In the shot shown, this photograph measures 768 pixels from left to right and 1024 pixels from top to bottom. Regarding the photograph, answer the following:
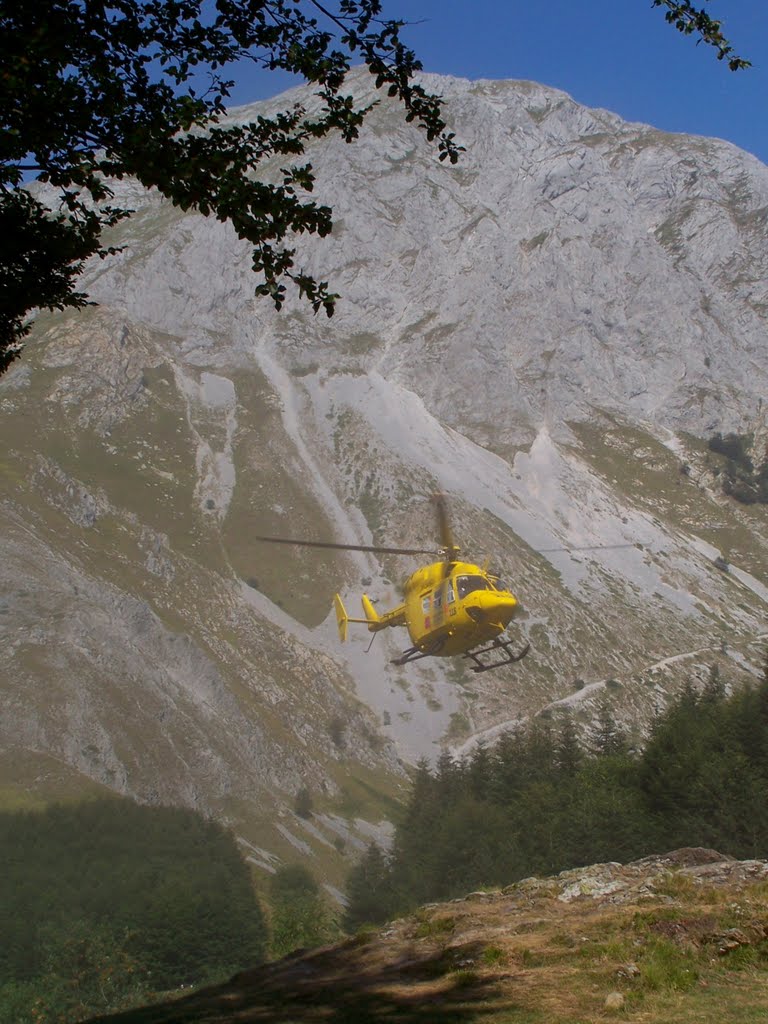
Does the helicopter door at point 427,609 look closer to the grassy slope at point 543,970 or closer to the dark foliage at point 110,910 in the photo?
the grassy slope at point 543,970

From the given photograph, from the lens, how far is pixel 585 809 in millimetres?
52188

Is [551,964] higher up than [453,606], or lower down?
lower down

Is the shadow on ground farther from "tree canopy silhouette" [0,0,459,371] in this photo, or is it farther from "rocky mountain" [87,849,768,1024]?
"tree canopy silhouette" [0,0,459,371]

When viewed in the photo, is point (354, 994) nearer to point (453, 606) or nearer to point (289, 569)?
point (453, 606)

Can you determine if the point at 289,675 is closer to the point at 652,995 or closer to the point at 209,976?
the point at 209,976

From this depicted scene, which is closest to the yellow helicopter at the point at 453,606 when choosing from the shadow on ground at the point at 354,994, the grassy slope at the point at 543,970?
the grassy slope at the point at 543,970

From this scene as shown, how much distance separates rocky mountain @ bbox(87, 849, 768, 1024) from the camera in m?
10.2

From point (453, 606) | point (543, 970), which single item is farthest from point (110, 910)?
point (543, 970)

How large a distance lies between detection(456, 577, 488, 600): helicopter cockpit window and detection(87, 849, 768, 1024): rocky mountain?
14868mm

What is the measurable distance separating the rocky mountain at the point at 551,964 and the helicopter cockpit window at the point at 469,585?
585 inches

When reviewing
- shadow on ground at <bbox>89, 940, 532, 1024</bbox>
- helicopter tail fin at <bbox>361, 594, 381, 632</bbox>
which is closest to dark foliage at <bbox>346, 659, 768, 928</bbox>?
helicopter tail fin at <bbox>361, 594, 381, 632</bbox>

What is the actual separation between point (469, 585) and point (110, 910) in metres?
41.3

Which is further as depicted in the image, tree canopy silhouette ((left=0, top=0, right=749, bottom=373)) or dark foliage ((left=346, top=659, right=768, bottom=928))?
dark foliage ((left=346, top=659, right=768, bottom=928))

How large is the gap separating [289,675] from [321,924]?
71.1 meters
